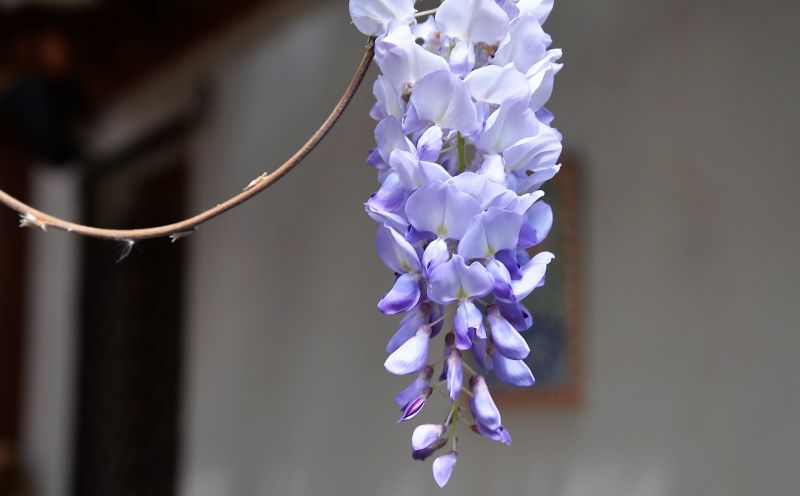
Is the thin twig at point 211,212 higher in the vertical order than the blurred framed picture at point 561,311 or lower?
higher

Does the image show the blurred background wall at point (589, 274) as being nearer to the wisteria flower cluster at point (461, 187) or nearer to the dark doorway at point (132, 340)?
the dark doorway at point (132, 340)

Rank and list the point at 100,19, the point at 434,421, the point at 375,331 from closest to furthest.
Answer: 1. the point at 434,421
2. the point at 375,331
3. the point at 100,19

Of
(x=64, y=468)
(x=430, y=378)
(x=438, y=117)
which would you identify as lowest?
(x=64, y=468)

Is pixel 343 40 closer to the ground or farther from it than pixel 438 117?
farther from it

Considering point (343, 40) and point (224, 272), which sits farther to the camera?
point (224, 272)

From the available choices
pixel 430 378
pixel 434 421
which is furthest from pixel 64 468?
pixel 430 378

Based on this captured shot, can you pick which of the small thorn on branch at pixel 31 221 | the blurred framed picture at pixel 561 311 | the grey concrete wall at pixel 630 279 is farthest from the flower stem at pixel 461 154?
the blurred framed picture at pixel 561 311

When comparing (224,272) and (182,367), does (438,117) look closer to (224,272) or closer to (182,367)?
(224,272)

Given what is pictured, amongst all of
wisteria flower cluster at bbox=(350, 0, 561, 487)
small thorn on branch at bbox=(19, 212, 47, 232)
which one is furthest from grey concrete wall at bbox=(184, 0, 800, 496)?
small thorn on branch at bbox=(19, 212, 47, 232)
